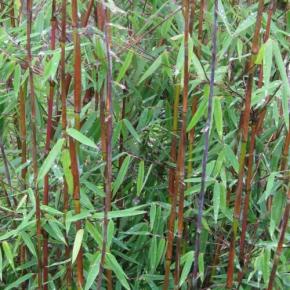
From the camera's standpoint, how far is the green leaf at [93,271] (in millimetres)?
1540

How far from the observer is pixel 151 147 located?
196 centimetres

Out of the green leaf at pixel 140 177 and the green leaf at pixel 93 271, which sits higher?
the green leaf at pixel 140 177

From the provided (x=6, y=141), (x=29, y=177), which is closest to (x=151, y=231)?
(x=29, y=177)

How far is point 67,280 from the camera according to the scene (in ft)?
5.66

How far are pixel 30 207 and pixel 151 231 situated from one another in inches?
15.6

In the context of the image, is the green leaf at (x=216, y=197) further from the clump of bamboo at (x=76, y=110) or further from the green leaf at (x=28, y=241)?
the green leaf at (x=28, y=241)

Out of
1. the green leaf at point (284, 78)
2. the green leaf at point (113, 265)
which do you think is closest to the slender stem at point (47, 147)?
the green leaf at point (113, 265)

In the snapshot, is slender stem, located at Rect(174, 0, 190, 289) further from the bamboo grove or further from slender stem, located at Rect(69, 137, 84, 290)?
slender stem, located at Rect(69, 137, 84, 290)

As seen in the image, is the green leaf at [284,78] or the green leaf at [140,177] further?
the green leaf at [140,177]

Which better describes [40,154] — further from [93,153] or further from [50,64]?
[50,64]

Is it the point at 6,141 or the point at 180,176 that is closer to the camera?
the point at 180,176

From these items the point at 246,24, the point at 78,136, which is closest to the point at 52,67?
the point at 78,136

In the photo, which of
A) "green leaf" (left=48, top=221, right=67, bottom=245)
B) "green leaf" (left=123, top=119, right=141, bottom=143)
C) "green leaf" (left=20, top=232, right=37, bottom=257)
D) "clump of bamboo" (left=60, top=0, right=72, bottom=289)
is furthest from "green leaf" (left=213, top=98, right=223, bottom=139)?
"green leaf" (left=20, top=232, right=37, bottom=257)

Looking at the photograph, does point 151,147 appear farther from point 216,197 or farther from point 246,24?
point 246,24
